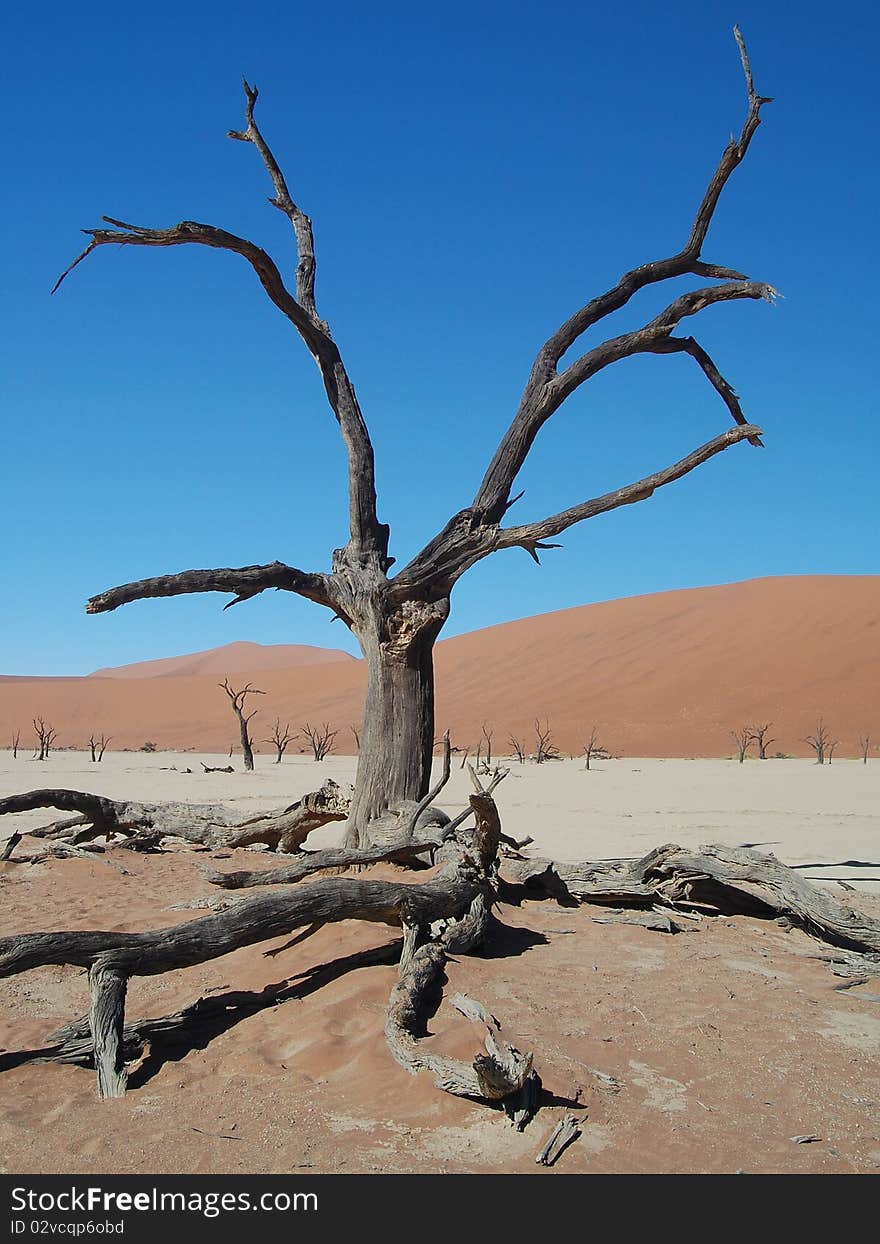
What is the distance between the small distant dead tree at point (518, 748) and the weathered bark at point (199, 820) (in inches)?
735

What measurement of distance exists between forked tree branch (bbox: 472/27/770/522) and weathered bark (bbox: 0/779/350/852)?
284cm

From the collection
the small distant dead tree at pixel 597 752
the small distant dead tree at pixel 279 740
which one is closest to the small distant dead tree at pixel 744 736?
the small distant dead tree at pixel 597 752

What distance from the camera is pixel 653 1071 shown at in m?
3.56

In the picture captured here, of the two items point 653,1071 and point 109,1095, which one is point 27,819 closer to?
point 109,1095

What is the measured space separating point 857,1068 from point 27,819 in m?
11.6

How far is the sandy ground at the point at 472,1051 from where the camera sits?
2.97 metres

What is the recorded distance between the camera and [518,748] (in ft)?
92.5

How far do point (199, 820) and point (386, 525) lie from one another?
3582 millimetres

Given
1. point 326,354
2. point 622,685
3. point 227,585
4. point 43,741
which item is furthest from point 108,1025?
point 622,685

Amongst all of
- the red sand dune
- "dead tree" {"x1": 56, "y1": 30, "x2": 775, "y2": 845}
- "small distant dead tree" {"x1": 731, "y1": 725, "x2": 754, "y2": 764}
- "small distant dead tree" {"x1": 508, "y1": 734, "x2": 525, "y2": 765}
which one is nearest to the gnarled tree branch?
"dead tree" {"x1": 56, "y1": 30, "x2": 775, "y2": 845}

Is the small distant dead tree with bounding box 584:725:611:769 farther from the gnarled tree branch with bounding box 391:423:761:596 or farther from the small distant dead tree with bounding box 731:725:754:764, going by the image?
the gnarled tree branch with bounding box 391:423:761:596

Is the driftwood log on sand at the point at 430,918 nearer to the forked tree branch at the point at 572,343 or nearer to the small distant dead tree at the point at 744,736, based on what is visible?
the forked tree branch at the point at 572,343
